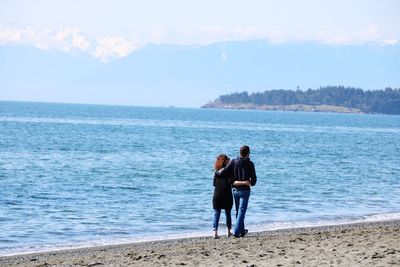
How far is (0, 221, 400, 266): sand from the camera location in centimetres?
1394

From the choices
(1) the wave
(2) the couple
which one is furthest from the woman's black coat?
(1) the wave

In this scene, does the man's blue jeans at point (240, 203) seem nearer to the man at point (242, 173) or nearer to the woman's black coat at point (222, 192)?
the man at point (242, 173)

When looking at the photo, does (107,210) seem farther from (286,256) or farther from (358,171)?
(358,171)

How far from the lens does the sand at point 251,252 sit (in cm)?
1394

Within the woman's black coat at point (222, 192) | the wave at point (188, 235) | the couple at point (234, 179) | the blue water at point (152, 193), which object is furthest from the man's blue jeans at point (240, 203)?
the blue water at point (152, 193)

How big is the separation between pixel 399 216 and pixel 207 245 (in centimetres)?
1014

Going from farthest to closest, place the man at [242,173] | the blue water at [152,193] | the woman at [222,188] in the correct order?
the blue water at [152,193]
the woman at [222,188]
the man at [242,173]

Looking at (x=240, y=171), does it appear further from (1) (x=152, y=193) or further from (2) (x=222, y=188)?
(1) (x=152, y=193)

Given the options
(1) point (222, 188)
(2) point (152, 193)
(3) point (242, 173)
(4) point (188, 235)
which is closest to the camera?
(3) point (242, 173)

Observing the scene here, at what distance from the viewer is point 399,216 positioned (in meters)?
25.1

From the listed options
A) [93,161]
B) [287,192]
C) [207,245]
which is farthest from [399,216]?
[93,161]

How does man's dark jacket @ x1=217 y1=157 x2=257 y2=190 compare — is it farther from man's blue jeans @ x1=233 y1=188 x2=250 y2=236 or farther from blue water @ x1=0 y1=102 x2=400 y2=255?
blue water @ x1=0 y1=102 x2=400 y2=255

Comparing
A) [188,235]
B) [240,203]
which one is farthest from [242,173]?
[188,235]

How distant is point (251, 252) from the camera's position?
49.6 feet
